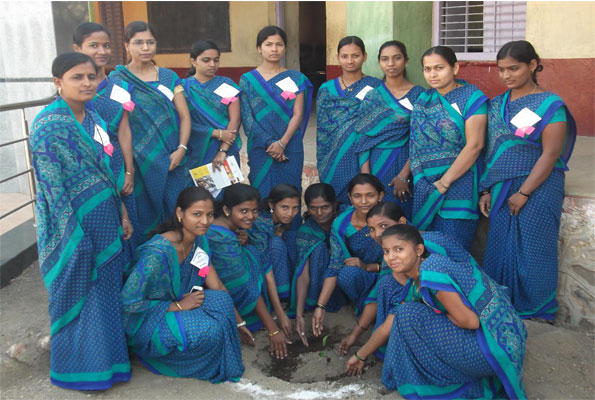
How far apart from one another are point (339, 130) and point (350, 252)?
2.91 feet

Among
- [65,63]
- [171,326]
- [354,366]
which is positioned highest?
[65,63]

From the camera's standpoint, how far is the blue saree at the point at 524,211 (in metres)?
3.25

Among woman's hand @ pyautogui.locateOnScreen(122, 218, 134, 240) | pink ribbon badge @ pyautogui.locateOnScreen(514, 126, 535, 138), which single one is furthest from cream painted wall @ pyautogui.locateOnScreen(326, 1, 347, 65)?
woman's hand @ pyautogui.locateOnScreen(122, 218, 134, 240)

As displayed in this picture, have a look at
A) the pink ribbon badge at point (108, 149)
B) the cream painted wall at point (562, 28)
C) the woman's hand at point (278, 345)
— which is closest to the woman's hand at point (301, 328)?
the woman's hand at point (278, 345)

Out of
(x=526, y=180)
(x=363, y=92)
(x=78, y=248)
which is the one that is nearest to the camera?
(x=78, y=248)

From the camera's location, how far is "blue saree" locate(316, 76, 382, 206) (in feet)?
13.2

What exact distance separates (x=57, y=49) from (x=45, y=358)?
3.51 meters

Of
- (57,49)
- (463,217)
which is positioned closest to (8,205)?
(57,49)

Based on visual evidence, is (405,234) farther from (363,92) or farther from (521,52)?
(363,92)

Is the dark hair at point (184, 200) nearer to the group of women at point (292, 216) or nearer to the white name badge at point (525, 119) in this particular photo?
the group of women at point (292, 216)

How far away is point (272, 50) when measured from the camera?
3.99 metres

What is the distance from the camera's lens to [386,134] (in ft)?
12.7

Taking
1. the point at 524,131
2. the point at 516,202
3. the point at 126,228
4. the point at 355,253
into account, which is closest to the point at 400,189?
the point at 355,253

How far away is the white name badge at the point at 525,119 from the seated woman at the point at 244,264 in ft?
4.83
